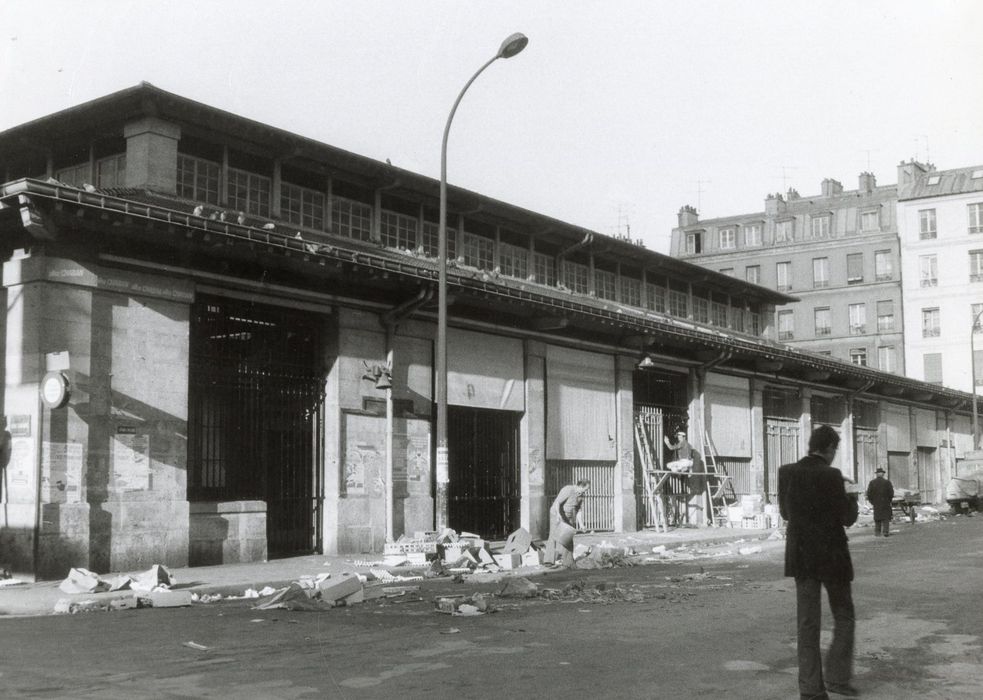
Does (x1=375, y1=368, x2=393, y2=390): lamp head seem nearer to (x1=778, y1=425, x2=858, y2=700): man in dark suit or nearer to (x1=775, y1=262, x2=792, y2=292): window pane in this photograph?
(x1=778, y1=425, x2=858, y2=700): man in dark suit

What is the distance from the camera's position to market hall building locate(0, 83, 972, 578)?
14.2 m

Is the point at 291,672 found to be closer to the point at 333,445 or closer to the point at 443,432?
the point at 443,432

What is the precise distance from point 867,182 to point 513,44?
55.1 meters

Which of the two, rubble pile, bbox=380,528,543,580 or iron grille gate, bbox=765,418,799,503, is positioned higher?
iron grille gate, bbox=765,418,799,503

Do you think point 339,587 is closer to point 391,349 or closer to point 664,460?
point 391,349

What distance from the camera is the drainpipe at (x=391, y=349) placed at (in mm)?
18609

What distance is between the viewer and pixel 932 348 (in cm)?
5984

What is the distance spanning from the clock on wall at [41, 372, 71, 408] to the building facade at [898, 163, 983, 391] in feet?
180

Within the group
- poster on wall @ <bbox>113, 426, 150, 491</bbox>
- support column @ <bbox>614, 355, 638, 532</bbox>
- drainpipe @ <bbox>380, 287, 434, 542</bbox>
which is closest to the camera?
poster on wall @ <bbox>113, 426, 150, 491</bbox>

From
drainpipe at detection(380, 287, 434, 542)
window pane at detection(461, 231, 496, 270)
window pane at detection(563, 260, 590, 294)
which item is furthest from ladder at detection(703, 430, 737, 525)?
drainpipe at detection(380, 287, 434, 542)

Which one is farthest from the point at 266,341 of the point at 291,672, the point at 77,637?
the point at 291,672

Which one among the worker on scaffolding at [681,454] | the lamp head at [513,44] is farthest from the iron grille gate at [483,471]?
the lamp head at [513,44]

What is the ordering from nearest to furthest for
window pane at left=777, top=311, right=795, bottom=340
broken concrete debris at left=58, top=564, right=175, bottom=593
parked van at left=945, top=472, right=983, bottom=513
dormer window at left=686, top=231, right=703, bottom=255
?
1. broken concrete debris at left=58, top=564, right=175, bottom=593
2. parked van at left=945, top=472, right=983, bottom=513
3. window pane at left=777, top=311, right=795, bottom=340
4. dormer window at left=686, top=231, right=703, bottom=255

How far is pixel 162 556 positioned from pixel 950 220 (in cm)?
5551
